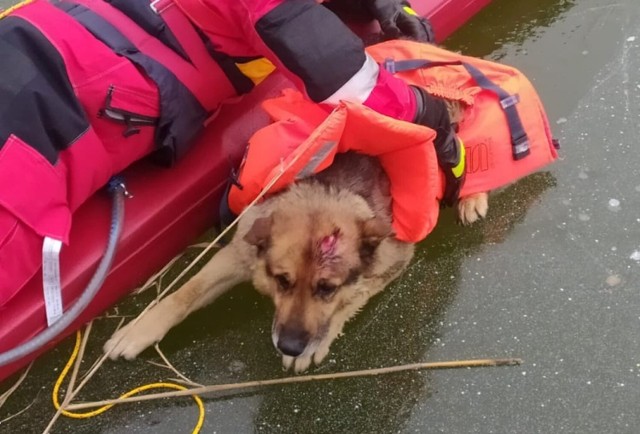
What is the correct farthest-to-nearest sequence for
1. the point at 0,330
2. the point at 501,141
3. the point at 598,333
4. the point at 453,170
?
the point at 501,141 < the point at 453,170 < the point at 598,333 < the point at 0,330

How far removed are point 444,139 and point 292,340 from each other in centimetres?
87

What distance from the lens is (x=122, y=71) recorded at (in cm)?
222

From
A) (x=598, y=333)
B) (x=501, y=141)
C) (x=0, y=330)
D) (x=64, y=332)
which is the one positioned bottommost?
(x=598, y=333)

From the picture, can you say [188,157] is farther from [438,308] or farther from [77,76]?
[438,308]

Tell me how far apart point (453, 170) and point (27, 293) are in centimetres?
141

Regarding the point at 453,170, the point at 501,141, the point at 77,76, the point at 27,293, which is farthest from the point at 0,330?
the point at 501,141

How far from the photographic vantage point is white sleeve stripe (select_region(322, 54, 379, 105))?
221 centimetres

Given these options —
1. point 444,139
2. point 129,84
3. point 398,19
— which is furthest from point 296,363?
point 398,19

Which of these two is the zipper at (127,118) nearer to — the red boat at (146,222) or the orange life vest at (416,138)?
the red boat at (146,222)

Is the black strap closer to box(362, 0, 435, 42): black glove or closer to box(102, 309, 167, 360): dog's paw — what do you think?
box(362, 0, 435, 42): black glove

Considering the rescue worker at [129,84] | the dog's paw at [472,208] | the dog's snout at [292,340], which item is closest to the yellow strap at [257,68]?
the rescue worker at [129,84]

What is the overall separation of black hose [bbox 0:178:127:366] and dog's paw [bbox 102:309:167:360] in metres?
0.16

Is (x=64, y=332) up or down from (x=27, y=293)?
down

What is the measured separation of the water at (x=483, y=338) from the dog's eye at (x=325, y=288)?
311mm
